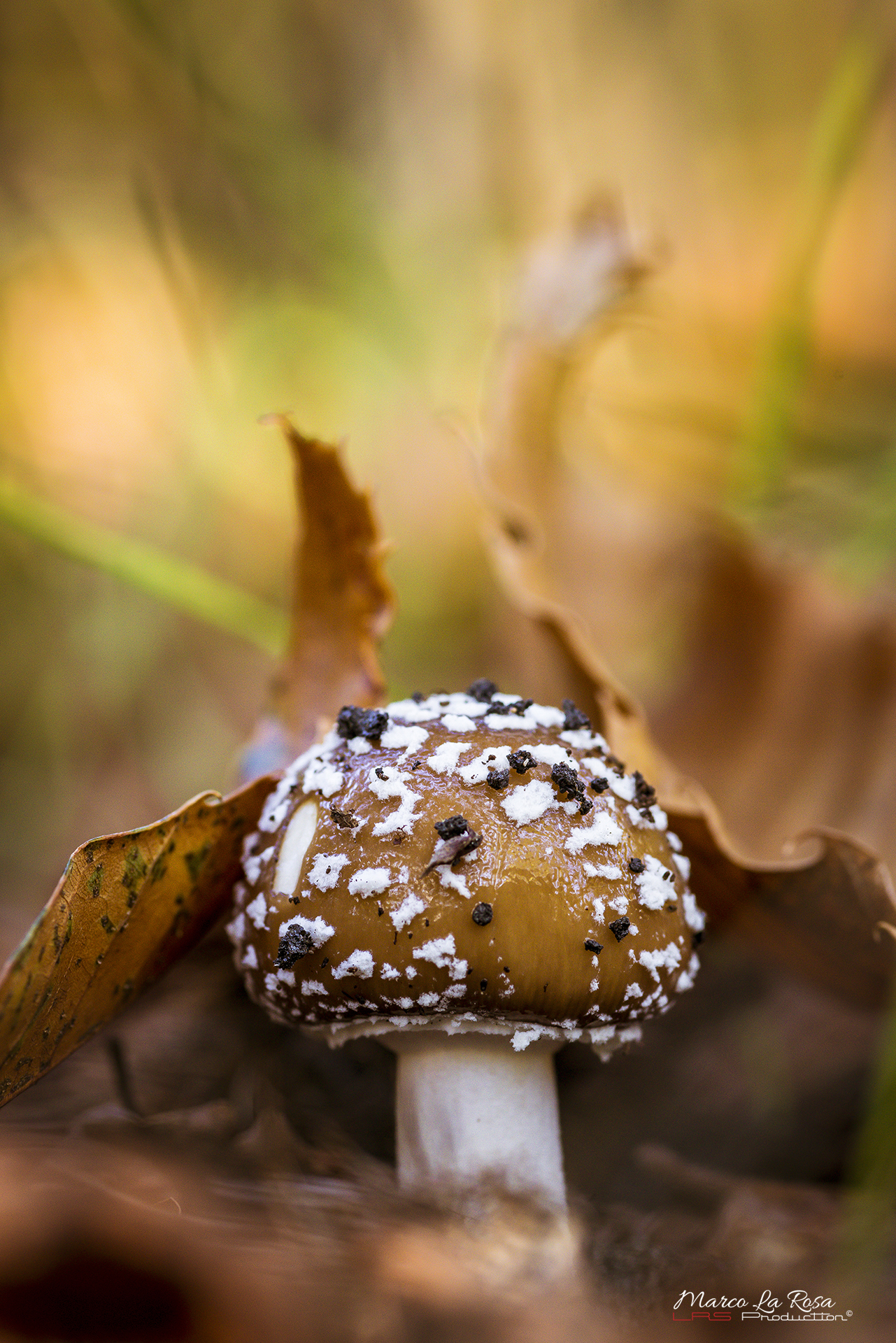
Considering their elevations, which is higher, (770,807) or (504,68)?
(504,68)

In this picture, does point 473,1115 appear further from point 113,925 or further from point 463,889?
point 113,925

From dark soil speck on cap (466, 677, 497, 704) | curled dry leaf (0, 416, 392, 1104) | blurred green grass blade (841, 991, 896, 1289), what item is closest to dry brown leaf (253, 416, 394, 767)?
curled dry leaf (0, 416, 392, 1104)

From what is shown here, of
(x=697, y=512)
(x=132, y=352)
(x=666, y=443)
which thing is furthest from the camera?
(x=132, y=352)

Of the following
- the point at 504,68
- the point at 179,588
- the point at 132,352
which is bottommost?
the point at 179,588

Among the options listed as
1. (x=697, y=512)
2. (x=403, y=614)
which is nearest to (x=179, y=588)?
(x=403, y=614)

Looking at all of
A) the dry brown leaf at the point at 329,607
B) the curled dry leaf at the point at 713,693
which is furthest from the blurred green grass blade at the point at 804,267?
the dry brown leaf at the point at 329,607

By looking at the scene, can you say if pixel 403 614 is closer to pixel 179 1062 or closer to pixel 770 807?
pixel 770 807

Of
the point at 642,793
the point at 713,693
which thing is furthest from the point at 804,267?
the point at 642,793
